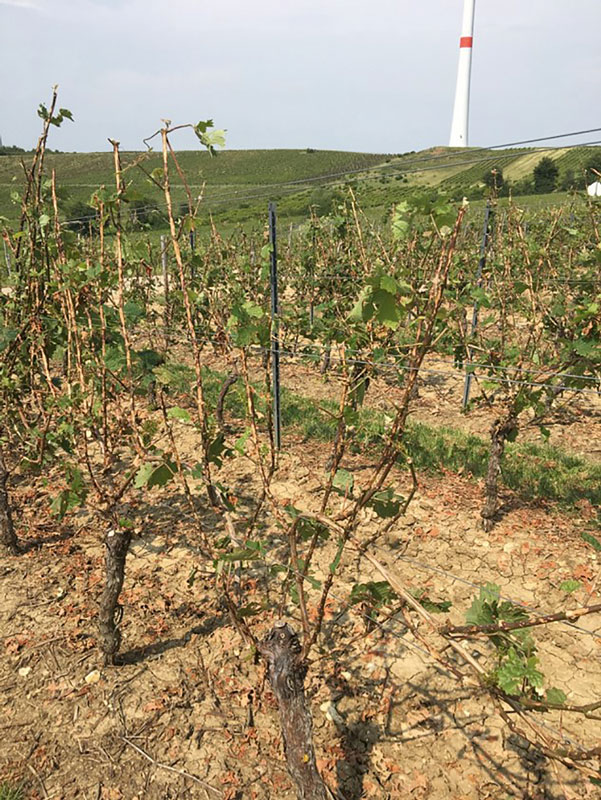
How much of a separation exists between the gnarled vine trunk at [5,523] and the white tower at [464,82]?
72.8 metres

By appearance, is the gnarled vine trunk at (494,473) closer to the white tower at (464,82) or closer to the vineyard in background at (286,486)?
the vineyard in background at (286,486)

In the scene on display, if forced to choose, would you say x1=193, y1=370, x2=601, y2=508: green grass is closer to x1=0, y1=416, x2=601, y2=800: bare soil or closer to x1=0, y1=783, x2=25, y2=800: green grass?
x1=0, y1=416, x2=601, y2=800: bare soil

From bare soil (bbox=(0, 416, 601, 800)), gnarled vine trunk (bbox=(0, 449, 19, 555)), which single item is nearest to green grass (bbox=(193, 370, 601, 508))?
bare soil (bbox=(0, 416, 601, 800))

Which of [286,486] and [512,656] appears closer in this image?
[512,656]

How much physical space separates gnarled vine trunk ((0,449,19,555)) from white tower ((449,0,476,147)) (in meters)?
72.8

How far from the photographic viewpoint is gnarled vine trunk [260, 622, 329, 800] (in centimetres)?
214

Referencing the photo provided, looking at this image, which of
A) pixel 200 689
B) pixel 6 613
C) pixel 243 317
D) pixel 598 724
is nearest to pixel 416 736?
pixel 598 724

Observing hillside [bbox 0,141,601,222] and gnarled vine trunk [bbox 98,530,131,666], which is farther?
hillside [bbox 0,141,601,222]

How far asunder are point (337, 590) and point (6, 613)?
209cm

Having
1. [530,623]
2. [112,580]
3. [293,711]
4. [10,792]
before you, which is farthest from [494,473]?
[10,792]

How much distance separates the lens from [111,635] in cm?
297

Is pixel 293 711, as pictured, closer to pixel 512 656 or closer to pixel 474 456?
pixel 512 656

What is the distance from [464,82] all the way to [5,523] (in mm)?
80345

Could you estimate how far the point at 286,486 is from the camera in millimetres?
4891
